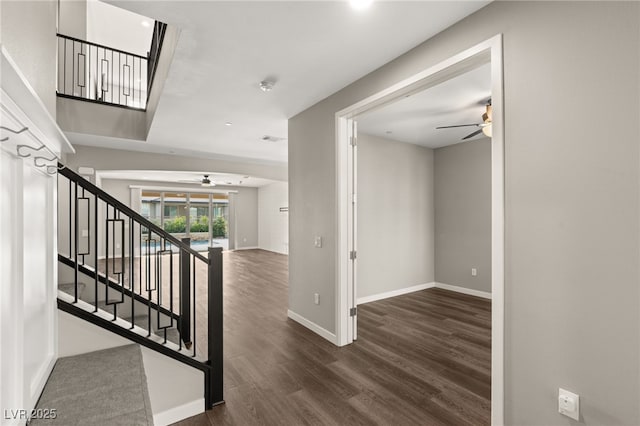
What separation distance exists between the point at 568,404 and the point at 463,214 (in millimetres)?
4005

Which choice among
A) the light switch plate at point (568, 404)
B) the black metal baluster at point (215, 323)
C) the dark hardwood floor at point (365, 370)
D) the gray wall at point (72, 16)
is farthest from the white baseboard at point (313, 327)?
the gray wall at point (72, 16)

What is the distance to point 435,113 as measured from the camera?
369cm

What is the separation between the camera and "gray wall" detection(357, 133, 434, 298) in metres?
4.66

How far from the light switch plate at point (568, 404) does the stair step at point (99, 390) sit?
6.61 ft

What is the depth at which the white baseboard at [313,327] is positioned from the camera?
3.14 metres

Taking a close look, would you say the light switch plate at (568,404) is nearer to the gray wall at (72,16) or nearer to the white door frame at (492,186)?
the white door frame at (492,186)

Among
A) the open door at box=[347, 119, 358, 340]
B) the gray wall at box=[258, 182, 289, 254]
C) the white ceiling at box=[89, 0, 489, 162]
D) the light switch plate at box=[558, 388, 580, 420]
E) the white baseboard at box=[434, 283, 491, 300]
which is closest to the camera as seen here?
the light switch plate at box=[558, 388, 580, 420]

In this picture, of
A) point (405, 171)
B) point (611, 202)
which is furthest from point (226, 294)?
point (611, 202)

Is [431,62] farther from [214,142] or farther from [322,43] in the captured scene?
[214,142]

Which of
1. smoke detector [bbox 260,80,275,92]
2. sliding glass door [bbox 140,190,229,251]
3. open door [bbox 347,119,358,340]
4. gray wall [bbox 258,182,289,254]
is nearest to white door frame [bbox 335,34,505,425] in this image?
open door [bbox 347,119,358,340]

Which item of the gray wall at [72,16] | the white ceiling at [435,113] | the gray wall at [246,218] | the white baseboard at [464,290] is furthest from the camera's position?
the gray wall at [246,218]

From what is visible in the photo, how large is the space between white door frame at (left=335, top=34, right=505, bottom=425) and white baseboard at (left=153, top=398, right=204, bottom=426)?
1456mm

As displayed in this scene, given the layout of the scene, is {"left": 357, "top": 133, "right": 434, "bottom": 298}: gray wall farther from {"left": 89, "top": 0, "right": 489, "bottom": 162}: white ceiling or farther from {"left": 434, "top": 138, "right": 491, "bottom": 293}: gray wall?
{"left": 89, "top": 0, "right": 489, "bottom": 162}: white ceiling

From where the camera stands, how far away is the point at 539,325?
156 cm
